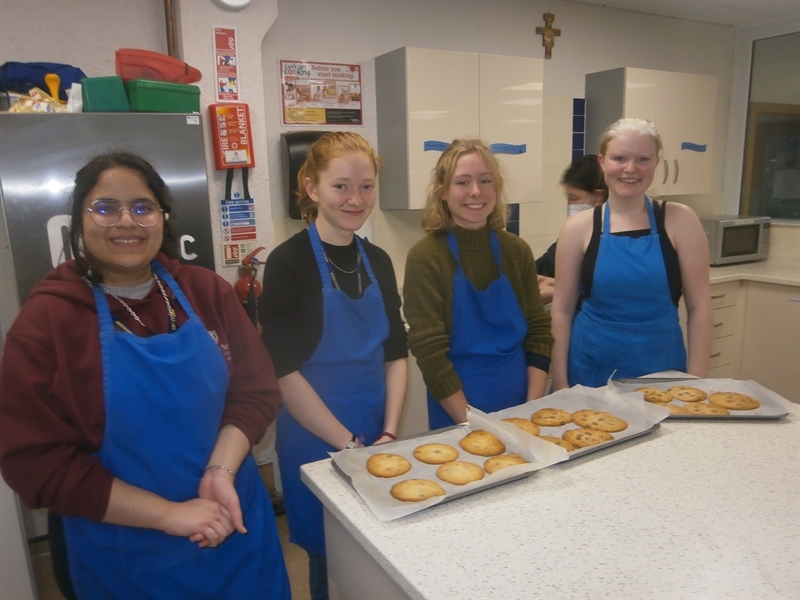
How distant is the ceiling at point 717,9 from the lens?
324 centimetres

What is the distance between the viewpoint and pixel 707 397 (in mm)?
1283

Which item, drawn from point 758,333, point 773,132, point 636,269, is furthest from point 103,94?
point 773,132

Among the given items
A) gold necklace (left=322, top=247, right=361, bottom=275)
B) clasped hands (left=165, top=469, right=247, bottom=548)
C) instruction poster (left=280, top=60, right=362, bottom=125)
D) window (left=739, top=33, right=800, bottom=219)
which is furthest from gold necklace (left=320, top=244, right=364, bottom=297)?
window (left=739, top=33, right=800, bottom=219)

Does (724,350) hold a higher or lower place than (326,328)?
lower

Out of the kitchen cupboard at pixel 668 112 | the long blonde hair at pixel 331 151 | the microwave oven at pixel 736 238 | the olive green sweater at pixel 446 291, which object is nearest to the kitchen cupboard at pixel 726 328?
the microwave oven at pixel 736 238

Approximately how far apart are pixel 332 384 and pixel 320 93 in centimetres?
171

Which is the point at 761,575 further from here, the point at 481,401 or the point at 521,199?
the point at 521,199

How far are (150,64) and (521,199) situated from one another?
1.80m

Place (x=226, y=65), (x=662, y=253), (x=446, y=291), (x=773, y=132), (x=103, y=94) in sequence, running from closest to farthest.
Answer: (x=446, y=291)
(x=662, y=253)
(x=103, y=94)
(x=226, y=65)
(x=773, y=132)

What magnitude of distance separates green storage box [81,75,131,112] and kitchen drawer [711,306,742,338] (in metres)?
3.16

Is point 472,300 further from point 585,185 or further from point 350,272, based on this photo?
point 585,185

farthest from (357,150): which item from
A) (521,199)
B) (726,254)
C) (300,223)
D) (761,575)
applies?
(726,254)

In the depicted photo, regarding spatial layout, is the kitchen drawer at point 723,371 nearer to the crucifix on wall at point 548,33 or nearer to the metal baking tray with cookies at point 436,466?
the crucifix on wall at point 548,33

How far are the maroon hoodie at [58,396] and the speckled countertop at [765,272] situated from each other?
10.5 ft
